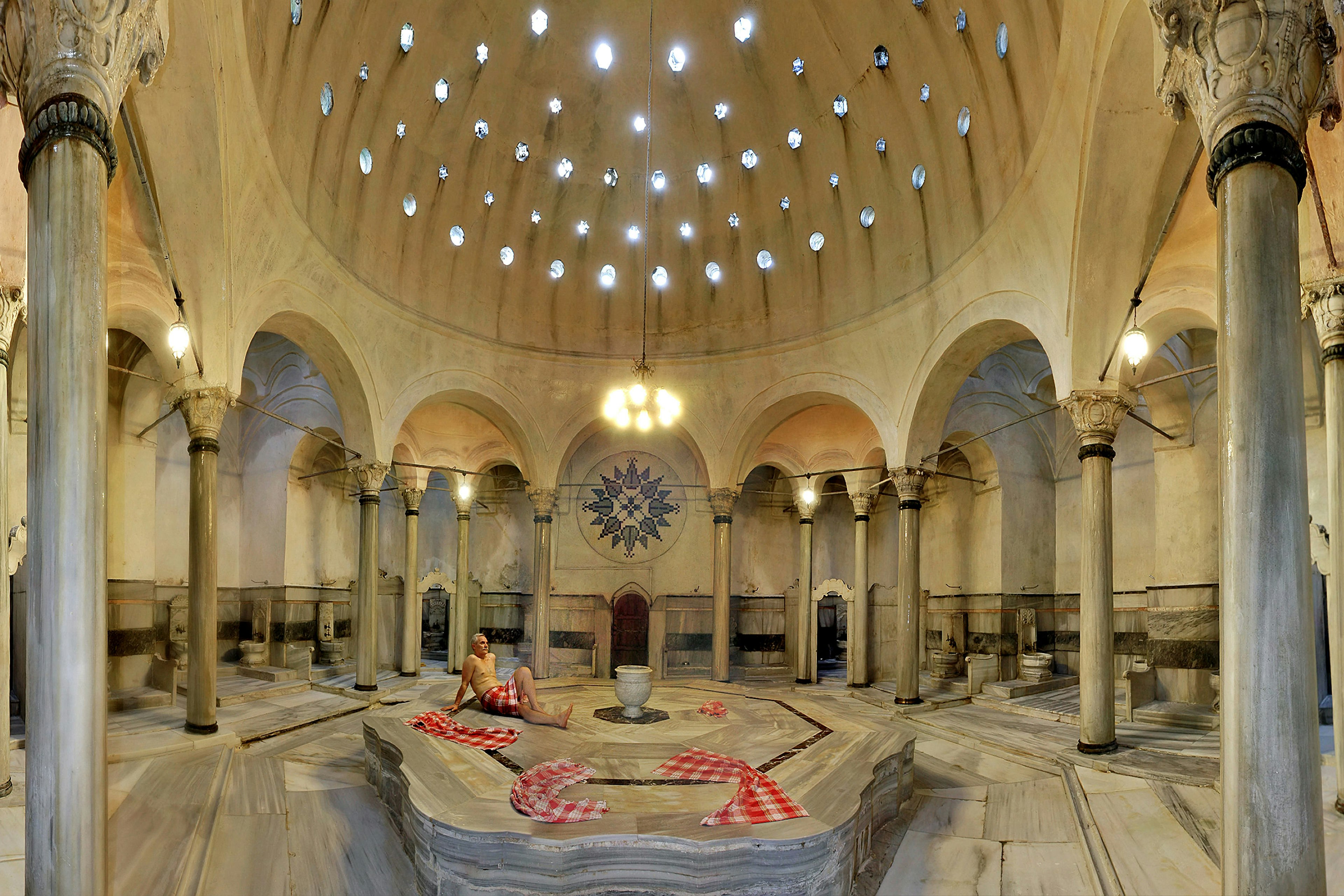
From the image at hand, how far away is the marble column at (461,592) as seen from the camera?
17.6 metres

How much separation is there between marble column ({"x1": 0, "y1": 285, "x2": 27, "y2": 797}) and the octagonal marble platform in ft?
9.30

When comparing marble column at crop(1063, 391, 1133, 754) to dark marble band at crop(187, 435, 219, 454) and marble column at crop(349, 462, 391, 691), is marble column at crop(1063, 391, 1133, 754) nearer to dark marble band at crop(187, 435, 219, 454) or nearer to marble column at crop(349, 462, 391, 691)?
dark marble band at crop(187, 435, 219, 454)

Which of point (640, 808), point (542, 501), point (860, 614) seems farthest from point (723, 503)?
point (640, 808)

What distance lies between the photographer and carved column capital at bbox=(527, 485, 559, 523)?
16766 millimetres

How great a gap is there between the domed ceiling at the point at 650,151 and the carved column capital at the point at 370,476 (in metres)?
2.69

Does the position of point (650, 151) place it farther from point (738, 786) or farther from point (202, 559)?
point (738, 786)

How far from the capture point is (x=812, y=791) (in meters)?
6.42

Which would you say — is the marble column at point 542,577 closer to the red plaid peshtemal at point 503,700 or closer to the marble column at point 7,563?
the red plaid peshtemal at point 503,700

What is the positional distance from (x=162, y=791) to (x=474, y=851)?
3.55 metres

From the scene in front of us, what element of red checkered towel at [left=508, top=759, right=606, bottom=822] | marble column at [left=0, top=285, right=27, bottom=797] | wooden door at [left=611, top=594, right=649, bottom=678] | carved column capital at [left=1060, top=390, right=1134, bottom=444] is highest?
carved column capital at [left=1060, top=390, right=1134, bottom=444]

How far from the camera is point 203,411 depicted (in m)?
9.86

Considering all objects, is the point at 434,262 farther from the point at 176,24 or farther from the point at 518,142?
the point at 176,24

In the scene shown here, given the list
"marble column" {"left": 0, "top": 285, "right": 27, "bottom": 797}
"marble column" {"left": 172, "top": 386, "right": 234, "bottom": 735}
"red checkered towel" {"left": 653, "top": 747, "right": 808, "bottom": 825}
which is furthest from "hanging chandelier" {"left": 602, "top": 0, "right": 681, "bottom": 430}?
"marble column" {"left": 0, "top": 285, "right": 27, "bottom": 797}

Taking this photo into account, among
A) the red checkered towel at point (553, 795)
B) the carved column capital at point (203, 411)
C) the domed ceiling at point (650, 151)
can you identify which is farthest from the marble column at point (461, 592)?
the red checkered towel at point (553, 795)
